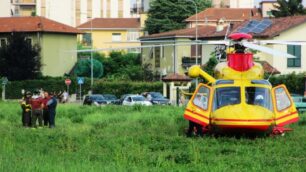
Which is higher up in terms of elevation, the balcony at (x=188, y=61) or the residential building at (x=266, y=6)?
the residential building at (x=266, y=6)

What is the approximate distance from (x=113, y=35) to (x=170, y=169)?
118461mm

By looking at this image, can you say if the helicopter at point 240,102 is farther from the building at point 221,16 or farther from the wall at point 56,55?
the building at point 221,16

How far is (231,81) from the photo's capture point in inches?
1065

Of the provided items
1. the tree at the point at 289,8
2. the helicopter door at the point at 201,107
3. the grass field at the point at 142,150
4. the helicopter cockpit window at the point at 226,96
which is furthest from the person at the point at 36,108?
the tree at the point at 289,8

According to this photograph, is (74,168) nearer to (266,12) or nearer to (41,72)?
(41,72)

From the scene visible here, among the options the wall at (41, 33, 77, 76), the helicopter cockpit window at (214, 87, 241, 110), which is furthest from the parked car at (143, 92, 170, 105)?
the helicopter cockpit window at (214, 87, 241, 110)

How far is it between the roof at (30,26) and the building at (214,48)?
9.55 meters

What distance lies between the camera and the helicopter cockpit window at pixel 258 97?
26.0 meters

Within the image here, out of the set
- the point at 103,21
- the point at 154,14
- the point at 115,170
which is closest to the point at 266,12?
the point at 154,14

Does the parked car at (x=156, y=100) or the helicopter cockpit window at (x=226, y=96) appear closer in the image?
the helicopter cockpit window at (x=226, y=96)

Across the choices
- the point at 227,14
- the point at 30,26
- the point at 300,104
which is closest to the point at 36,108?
the point at 300,104

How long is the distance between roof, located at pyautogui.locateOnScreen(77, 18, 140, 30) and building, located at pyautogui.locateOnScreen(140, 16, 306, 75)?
33.0 m

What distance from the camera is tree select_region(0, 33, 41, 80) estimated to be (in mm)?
82250

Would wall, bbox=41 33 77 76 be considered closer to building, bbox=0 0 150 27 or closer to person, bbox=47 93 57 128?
building, bbox=0 0 150 27
